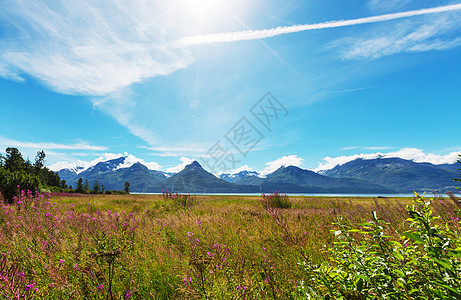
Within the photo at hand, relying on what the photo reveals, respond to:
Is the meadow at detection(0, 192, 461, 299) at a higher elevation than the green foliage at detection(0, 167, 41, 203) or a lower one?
lower

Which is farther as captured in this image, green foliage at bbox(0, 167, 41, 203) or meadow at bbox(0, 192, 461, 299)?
green foliage at bbox(0, 167, 41, 203)

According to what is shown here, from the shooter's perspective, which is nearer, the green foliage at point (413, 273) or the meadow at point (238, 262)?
the green foliage at point (413, 273)

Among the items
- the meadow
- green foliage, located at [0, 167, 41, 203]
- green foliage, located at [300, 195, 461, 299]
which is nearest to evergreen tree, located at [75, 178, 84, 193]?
green foliage, located at [0, 167, 41, 203]

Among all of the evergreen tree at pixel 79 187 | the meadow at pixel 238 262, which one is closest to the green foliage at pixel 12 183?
the meadow at pixel 238 262

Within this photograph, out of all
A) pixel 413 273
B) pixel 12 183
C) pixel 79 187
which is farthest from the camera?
pixel 79 187

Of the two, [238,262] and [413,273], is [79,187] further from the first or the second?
[413,273]

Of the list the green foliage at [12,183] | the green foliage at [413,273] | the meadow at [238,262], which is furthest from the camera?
A: the green foliage at [12,183]

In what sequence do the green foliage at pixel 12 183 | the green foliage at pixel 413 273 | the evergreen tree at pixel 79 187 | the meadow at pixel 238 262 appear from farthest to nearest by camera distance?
the evergreen tree at pixel 79 187 < the green foliage at pixel 12 183 < the meadow at pixel 238 262 < the green foliage at pixel 413 273

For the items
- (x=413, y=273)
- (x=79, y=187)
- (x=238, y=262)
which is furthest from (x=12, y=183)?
(x=79, y=187)

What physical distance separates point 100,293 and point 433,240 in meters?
4.09

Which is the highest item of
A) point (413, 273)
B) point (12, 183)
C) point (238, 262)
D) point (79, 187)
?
point (12, 183)

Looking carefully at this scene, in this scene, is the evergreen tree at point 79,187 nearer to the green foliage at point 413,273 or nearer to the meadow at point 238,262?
the meadow at point 238,262

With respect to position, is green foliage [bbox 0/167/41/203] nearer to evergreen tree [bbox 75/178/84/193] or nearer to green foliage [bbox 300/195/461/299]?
green foliage [bbox 300/195/461/299]

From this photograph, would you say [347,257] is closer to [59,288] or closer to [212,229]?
[59,288]
